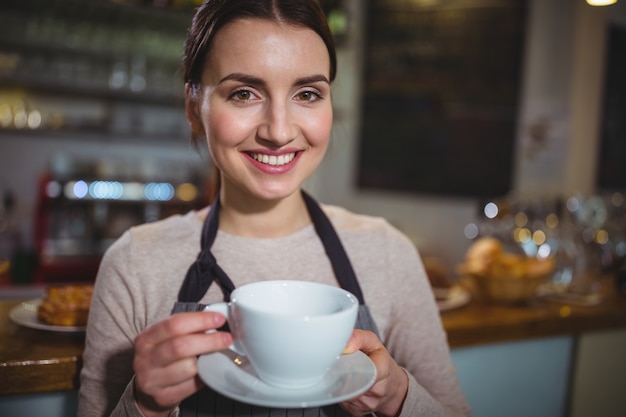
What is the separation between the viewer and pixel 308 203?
1.32m

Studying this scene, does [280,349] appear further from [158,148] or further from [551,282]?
[158,148]

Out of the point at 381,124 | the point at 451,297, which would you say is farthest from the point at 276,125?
the point at 381,124

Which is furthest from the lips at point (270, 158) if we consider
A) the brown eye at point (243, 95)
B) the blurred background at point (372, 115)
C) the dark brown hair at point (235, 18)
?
the blurred background at point (372, 115)

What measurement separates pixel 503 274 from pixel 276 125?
1.15 m

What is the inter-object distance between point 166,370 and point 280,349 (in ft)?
0.61

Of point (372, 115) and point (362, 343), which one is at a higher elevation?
point (372, 115)

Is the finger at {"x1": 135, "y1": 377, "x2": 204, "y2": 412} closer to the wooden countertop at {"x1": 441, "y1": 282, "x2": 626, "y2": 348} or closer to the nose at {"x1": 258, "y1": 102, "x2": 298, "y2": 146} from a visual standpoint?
the nose at {"x1": 258, "y1": 102, "x2": 298, "y2": 146}

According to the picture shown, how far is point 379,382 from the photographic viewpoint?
0.90m

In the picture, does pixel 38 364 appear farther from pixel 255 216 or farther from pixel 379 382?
pixel 379 382

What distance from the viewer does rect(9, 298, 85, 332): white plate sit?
134cm

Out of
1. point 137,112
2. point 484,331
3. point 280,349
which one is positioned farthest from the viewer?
point 137,112

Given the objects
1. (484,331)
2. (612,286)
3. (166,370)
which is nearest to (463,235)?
(612,286)

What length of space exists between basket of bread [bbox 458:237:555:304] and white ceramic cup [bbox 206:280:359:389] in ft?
4.00

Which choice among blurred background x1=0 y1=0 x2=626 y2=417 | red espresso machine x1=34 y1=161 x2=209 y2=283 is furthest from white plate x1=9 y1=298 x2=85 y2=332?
red espresso machine x1=34 y1=161 x2=209 y2=283
